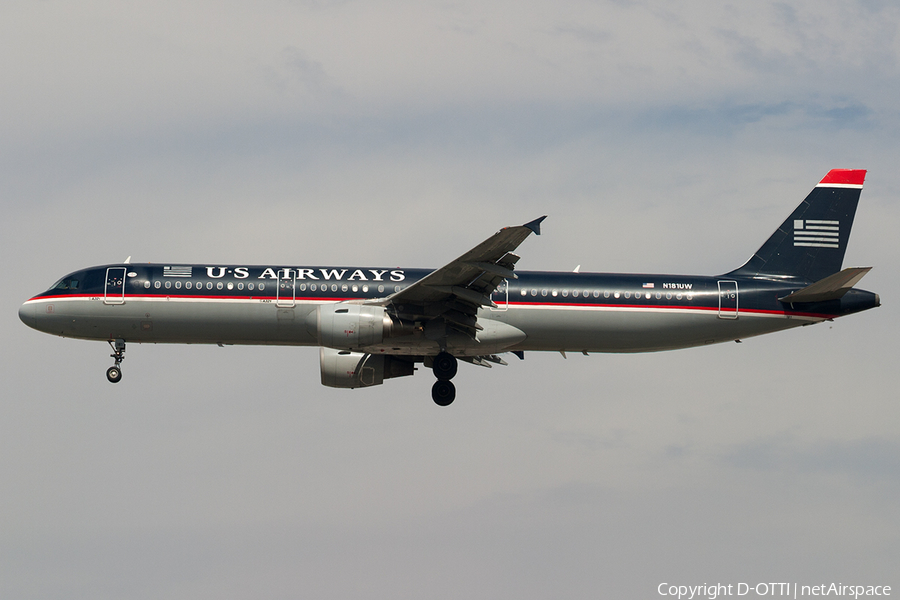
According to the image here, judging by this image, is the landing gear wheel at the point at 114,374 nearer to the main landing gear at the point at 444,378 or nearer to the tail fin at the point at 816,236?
the main landing gear at the point at 444,378

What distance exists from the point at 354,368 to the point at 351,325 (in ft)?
14.2

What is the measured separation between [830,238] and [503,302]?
13.3 m

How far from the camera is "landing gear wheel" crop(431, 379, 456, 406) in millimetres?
34406

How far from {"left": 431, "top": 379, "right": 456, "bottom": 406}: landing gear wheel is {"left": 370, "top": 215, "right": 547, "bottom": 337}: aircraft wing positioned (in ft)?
7.74

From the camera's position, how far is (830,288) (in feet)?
111

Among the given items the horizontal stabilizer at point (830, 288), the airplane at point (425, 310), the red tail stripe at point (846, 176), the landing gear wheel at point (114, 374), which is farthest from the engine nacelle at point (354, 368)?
the red tail stripe at point (846, 176)

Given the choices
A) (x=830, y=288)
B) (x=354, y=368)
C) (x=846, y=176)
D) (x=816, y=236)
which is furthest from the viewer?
(x=846, y=176)

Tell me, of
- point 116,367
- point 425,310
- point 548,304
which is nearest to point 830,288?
point 548,304

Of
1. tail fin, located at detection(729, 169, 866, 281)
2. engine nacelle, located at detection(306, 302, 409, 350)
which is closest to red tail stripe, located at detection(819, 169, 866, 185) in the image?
tail fin, located at detection(729, 169, 866, 281)

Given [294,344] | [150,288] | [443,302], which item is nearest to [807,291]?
[443,302]

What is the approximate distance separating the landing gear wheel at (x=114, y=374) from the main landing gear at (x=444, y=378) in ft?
37.1

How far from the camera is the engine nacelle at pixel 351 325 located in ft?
104

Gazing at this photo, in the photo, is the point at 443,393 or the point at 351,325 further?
the point at 443,393

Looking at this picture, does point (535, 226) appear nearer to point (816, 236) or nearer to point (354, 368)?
point (354, 368)
